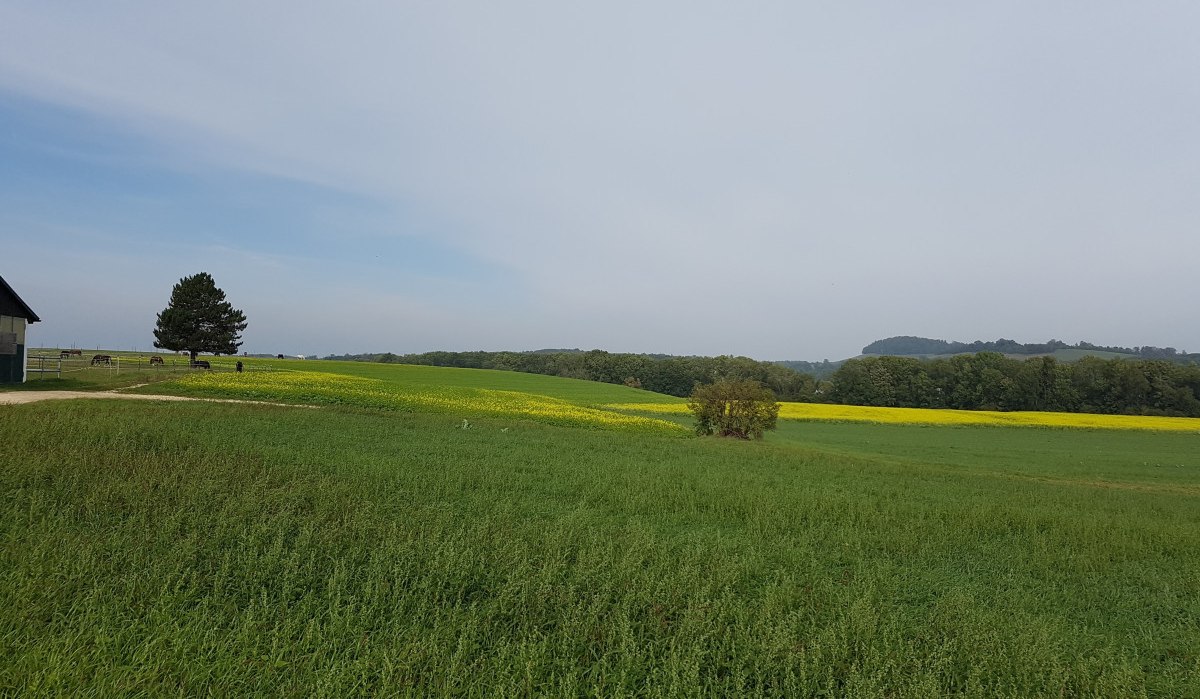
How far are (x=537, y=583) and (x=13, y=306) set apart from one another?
3716 centimetres

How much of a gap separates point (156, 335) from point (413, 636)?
59484mm

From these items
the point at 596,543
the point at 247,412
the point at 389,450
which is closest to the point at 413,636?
the point at 596,543

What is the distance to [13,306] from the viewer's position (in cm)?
2838

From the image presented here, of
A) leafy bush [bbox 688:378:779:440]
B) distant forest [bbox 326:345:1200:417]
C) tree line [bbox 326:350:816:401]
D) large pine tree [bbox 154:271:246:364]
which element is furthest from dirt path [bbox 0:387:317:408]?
tree line [bbox 326:350:816:401]

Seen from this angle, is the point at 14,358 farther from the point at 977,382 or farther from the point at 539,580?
the point at 977,382

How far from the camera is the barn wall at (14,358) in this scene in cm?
2761

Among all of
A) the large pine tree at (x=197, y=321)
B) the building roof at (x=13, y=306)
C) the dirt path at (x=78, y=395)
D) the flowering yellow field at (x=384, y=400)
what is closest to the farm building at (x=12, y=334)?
the building roof at (x=13, y=306)

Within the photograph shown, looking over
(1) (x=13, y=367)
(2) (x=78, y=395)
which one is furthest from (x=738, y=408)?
(1) (x=13, y=367)

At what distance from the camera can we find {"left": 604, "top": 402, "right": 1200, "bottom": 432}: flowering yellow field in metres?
48.1

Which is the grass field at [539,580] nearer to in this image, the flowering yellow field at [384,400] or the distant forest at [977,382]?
the flowering yellow field at [384,400]

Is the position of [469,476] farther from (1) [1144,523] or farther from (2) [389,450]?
(1) [1144,523]

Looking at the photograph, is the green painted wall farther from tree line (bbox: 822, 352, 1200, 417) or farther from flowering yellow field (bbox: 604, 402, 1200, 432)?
tree line (bbox: 822, 352, 1200, 417)

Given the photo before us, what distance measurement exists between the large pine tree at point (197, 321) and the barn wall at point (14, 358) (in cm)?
2130

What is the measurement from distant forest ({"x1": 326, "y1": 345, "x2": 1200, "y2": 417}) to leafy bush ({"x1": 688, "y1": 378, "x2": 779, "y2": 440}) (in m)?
47.4
